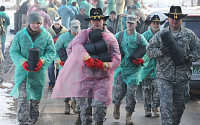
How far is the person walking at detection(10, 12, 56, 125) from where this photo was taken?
9195mm

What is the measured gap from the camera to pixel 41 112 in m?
11.0

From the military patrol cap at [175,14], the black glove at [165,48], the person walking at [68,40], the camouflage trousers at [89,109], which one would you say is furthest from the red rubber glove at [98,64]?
the person walking at [68,40]

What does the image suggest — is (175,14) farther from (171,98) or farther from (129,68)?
(129,68)

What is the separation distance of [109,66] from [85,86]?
47 cm

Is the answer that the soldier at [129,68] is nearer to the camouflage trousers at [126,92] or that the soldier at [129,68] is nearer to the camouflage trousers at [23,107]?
the camouflage trousers at [126,92]

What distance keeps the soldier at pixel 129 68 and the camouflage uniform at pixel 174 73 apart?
5.97 ft

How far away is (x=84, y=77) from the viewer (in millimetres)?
8188

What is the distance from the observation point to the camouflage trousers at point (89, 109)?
8.12 metres

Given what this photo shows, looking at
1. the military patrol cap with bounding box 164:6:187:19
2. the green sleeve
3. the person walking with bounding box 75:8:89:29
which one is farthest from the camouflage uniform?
the person walking with bounding box 75:8:89:29

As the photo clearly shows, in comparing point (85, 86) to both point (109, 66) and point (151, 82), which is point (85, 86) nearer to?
point (109, 66)

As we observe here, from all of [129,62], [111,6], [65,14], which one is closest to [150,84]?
[129,62]

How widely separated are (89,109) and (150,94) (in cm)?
292

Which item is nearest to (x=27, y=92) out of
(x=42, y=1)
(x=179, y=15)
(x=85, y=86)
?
(x=85, y=86)

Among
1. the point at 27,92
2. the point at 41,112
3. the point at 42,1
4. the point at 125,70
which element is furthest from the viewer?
the point at 42,1
